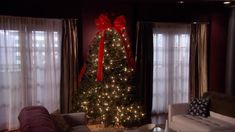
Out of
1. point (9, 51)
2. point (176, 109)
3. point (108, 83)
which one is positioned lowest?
point (176, 109)

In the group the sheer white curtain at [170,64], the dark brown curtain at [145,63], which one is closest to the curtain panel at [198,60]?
the sheer white curtain at [170,64]

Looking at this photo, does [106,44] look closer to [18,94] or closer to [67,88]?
[67,88]

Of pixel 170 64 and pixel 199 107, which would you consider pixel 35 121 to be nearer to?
pixel 199 107

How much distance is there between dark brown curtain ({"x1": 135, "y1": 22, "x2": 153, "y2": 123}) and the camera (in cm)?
627

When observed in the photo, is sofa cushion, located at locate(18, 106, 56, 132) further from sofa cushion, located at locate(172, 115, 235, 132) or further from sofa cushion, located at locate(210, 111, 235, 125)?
sofa cushion, located at locate(210, 111, 235, 125)

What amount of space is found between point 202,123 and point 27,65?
347cm

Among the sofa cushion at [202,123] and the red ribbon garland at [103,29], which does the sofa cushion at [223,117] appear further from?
the red ribbon garland at [103,29]

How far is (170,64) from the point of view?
6.88m

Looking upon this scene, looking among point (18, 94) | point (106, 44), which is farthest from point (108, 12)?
point (18, 94)

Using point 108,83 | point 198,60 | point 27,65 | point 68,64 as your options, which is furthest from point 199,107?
point 27,65

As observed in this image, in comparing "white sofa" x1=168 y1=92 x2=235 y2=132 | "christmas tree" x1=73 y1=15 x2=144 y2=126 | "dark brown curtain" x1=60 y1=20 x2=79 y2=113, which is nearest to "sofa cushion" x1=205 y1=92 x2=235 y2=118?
"white sofa" x1=168 y1=92 x2=235 y2=132

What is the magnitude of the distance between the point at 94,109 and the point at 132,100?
0.79 meters

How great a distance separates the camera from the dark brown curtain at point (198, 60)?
6.89m

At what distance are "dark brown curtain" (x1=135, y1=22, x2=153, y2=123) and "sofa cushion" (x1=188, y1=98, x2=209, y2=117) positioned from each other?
50.2 inches
